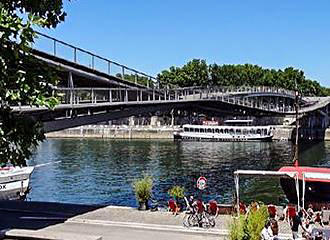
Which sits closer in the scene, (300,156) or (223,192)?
(223,192)

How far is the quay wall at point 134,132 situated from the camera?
135500mm

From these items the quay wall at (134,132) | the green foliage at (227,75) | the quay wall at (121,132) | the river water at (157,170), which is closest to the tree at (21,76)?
the river water at (157,170)

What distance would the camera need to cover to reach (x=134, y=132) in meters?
143

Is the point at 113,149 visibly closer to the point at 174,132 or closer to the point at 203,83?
the point at 174,132

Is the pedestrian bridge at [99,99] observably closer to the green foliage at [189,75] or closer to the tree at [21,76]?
the tree at [21,76]

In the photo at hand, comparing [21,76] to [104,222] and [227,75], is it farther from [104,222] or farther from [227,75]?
[227,75]

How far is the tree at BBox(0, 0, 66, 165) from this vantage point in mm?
9820

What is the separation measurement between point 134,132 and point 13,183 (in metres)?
101

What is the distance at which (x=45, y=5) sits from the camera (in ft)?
35.3

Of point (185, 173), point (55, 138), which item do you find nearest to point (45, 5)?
point (185, 173)

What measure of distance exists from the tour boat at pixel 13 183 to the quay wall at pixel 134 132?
306 ft

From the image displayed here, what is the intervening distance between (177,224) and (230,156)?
68.1m

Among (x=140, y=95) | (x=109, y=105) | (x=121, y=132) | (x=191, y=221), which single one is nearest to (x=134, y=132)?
(x=121, y=132)

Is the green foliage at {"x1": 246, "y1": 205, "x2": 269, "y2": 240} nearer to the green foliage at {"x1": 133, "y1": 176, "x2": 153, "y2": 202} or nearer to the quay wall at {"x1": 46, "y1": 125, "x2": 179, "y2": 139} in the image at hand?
the green foliage at {"x1": 133, "y1": 176, "x2": 153, "y2": 202}
